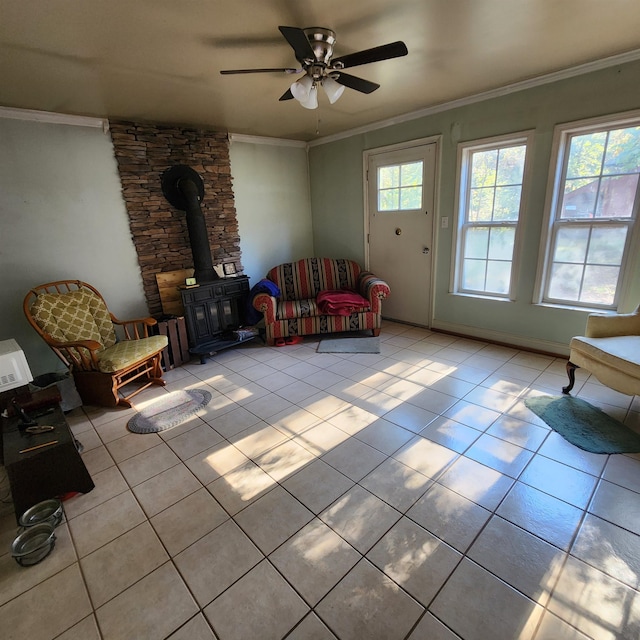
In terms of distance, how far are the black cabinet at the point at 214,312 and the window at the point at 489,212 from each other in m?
2.49

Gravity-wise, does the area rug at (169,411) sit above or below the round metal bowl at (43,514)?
below

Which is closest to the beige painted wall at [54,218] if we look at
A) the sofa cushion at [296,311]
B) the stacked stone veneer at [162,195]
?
the stacked stone veneer at [162,195]

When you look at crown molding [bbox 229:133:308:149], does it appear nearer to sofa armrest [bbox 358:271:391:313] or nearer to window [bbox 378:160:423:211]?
window [bbox 378:160:423:211]

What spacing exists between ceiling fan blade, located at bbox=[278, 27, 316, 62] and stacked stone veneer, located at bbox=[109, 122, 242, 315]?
2.26 m

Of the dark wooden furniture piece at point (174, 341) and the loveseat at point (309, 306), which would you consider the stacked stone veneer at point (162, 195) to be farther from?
the loveseat at point (309, 306)

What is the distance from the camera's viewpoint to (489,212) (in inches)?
135

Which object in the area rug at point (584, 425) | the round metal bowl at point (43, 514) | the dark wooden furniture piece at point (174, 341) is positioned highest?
the dark wooden furniture piece at point (174, 341)

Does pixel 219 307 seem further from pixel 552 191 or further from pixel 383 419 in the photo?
pixel 552 191

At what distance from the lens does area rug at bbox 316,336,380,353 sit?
365 cm

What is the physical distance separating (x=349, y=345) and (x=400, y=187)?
1944 millimetres

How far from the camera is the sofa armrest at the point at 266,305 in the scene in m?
3.73

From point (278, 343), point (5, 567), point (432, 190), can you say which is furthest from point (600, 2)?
point (5, 567)

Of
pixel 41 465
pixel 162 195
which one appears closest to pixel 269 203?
pixel 162 195

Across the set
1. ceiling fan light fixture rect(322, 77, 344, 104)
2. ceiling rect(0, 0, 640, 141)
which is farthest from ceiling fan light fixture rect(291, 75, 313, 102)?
ceiling rect(0, 0, 640, 141)
